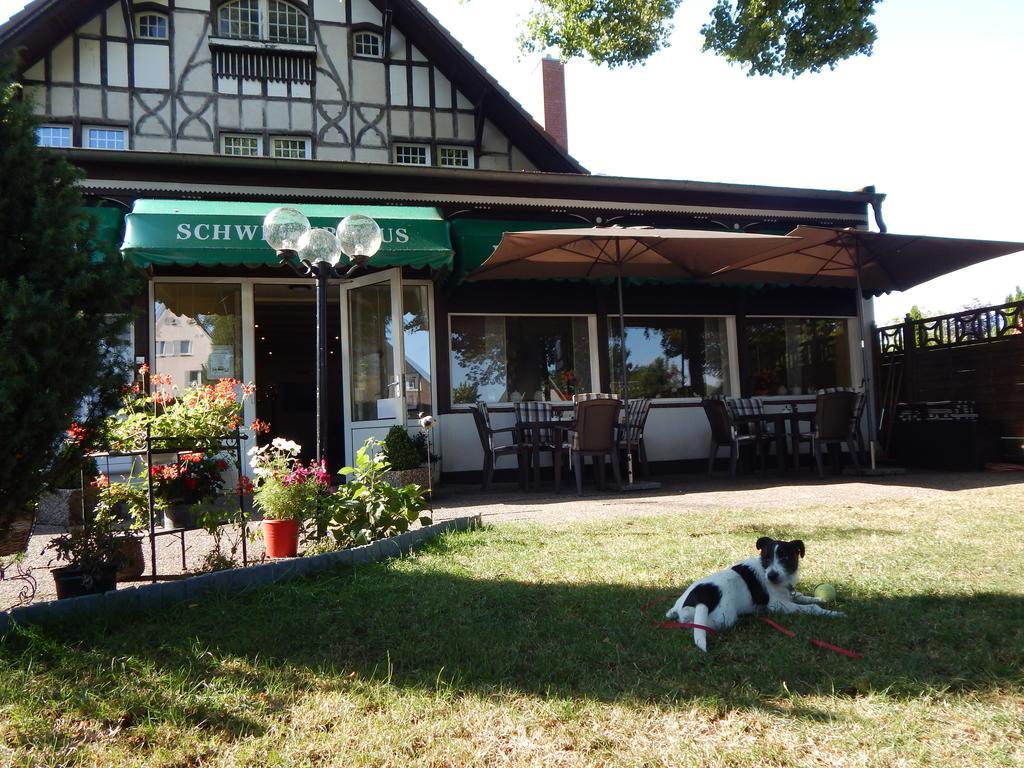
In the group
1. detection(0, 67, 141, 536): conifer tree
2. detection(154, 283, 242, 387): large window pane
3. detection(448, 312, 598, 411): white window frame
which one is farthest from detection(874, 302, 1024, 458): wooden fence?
detection(0, 67, 141, 536): conifer tree

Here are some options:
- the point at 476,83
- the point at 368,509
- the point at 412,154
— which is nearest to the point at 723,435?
the point at 368,509

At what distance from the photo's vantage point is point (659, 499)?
6.73 metres

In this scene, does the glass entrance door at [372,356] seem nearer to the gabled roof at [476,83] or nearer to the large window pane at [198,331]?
the large window pane at [198,331]

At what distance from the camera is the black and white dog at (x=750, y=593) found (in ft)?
8.94

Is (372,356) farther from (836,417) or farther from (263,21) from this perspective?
(263,21)

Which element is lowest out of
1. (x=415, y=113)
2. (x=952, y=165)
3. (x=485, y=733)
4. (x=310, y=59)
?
(x=485, y=733)

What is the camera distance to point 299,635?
2.86m

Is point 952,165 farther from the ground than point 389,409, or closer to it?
farther from the ground

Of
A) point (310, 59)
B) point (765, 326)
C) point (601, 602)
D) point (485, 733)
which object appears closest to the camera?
point (485, 733)

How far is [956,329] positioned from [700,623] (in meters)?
8.20

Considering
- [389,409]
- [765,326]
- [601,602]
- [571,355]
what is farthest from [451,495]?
[765,326]

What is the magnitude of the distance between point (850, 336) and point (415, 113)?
283 inches

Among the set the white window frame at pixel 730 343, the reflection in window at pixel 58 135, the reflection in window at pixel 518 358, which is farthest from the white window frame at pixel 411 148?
the reflection in window at pixel 58 135

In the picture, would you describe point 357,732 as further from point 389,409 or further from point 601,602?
point 389,409
